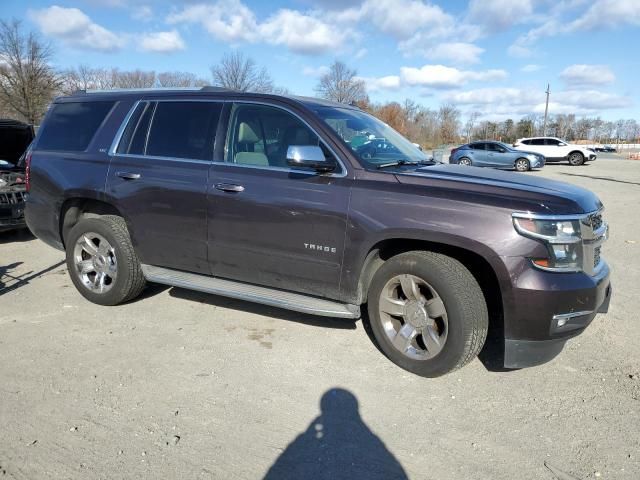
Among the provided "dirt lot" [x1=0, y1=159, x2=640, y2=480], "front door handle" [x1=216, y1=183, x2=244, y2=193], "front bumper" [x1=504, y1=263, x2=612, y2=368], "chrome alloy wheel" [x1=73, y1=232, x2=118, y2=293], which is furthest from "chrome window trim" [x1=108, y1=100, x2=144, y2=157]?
"front bumper" [x1=504, y1=263, x2=612, y2=368]

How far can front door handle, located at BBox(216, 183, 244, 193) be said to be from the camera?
→ 385 centimetres

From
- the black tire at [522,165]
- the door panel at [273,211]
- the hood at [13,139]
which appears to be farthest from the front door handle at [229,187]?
the black tire at [522,165]

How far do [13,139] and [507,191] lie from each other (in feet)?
27.8

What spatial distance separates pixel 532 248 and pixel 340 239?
4.18ft

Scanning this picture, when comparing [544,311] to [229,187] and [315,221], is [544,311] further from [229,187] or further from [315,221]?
[229,187]

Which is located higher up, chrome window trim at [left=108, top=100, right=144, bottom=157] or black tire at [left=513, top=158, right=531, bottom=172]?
chrome window trim at [left=108, top=100, right=144, bottom=157]

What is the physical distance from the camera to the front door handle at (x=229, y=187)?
385cm

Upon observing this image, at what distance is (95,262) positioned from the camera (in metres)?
4.69

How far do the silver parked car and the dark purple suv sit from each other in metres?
21.3

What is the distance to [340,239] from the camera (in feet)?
11.5

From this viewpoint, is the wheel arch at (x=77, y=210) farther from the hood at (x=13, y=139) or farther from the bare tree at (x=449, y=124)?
the bare tree at (x=449, y=124)

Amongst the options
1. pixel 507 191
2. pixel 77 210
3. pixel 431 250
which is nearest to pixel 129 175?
pixel 77 210

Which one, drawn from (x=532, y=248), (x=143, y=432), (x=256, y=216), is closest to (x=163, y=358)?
(x=143, y=432)

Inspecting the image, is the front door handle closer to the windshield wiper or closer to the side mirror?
the side mirror
